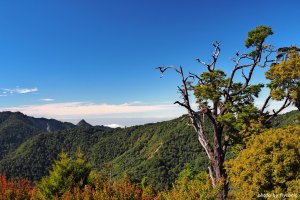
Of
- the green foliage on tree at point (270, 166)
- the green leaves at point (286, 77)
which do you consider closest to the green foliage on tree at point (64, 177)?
the green foliage on tree at point (270, 166)

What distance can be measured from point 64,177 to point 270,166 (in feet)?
28.2

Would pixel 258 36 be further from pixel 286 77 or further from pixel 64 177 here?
pixel 64 177

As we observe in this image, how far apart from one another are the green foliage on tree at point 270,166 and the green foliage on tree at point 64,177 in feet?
22.2

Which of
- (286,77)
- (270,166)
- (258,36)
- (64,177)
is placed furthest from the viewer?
(258,36)

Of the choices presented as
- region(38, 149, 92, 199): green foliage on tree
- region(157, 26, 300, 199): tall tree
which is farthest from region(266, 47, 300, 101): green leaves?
region(38, 149, 92, 199): green foliage on tree

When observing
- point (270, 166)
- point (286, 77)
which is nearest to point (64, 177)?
point (270, 166)

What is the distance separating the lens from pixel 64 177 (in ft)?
44.6

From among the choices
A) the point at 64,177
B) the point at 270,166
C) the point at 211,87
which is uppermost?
the point at 211,87

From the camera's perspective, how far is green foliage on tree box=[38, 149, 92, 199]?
A: 507 inches

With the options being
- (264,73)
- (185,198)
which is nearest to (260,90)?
(264,73)

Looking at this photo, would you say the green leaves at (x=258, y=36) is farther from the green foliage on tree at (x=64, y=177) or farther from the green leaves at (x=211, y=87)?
the green foliage on tree at (x=64, y=177)

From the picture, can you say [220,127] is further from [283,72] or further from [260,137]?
[260,137]

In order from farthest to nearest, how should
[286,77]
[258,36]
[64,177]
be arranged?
1. [258,36]
2. [286,77]
3. [64,177]

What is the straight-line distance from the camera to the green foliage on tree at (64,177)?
42.3ft
